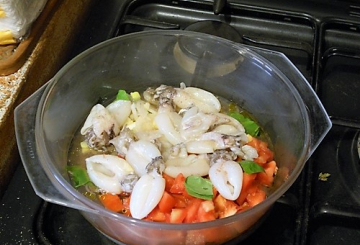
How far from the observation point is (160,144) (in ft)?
2.24

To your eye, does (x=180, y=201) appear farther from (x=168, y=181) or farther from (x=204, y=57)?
(x=204, y=57)

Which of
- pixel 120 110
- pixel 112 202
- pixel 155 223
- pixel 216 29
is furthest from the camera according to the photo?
pixel 216 29

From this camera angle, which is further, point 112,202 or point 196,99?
point 196,99

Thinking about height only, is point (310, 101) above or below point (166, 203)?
above

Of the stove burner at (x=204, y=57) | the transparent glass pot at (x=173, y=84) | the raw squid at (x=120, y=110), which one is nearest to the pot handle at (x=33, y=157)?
the transparent glass pot at (x=173, y=84)

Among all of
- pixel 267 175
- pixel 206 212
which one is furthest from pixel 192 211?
pixel 267 175

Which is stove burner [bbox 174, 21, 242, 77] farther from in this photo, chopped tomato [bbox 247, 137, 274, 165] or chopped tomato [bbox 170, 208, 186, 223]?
chopped tomato [bbox 170, 208, 186, 223]

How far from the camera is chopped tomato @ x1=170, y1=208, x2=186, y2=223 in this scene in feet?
1.95

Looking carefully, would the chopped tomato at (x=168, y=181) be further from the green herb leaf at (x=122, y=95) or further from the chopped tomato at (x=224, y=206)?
the green herb leaf at (x=122, y=95)

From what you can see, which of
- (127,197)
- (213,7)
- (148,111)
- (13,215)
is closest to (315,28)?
(213,7)

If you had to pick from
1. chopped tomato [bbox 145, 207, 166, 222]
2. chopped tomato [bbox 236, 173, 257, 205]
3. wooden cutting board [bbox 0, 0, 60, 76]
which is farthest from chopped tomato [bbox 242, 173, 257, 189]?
wooden cutting board [bbox 0, 0, 60, 76]

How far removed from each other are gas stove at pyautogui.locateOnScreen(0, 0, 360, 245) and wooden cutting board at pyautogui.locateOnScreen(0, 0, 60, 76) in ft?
0.37

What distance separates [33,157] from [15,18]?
214 millimetres

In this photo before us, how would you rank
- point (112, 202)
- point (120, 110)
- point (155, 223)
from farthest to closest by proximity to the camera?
point (120, 110) < point (112, 202) < point (155, 223)
